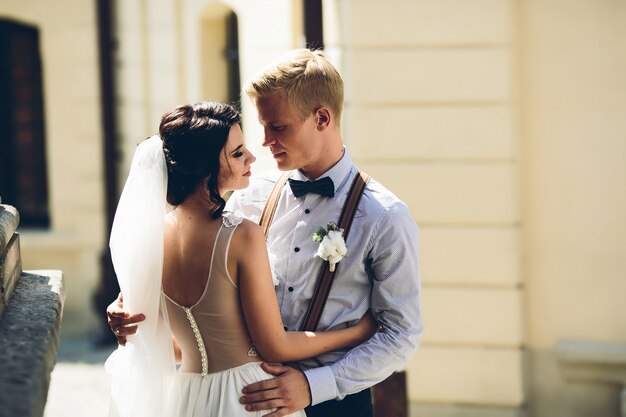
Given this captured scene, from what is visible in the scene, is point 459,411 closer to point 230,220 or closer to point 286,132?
point 286,132

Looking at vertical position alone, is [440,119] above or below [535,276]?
above

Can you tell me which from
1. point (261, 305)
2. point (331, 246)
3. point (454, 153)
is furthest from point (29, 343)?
point (454, 153)

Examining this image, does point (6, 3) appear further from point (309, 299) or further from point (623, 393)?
point (309, 299)

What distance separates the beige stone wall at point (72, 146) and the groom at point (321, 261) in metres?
5.85

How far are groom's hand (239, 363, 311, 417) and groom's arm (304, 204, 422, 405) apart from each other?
36 millimetres

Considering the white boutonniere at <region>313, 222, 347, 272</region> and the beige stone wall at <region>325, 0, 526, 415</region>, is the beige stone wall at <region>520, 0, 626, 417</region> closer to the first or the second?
the beige stone wall at <region>325, 0, 526, 415</region>

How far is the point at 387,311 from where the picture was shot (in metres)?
2.91

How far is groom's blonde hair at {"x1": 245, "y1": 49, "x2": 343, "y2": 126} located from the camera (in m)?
2.85

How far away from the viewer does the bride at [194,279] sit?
2672mm

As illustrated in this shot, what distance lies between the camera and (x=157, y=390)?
2.85 metres

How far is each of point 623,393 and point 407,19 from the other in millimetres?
2152

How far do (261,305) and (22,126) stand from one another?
686 centimetres

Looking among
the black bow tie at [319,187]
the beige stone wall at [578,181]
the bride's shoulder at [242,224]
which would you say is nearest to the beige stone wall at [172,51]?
the beige stone wall at [578,181]

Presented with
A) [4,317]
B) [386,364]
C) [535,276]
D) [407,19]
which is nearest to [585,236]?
[535,276]
